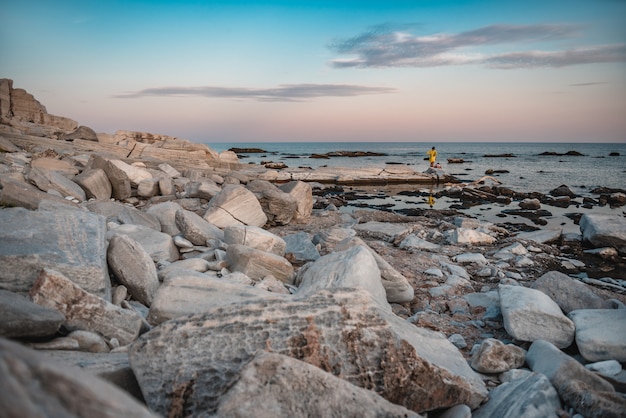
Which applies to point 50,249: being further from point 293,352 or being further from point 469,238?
point 469,238

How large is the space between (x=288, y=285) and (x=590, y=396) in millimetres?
3806

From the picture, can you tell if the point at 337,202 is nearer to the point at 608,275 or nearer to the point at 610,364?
the point at 608,275

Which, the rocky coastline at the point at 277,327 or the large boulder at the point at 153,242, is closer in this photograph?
the rocky coastline at the point at 277,327

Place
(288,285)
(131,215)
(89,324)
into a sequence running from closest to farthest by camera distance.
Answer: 1. (89,324)
2. (288,285)
3. (131,215)

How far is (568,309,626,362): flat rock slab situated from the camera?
3.99 meters

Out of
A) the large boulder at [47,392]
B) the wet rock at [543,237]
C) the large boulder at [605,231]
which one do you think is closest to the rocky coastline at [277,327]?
the large boulder at [47,392]

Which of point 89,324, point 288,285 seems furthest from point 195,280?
point 288,285

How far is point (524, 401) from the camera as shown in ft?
9.54

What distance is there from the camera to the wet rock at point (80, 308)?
317cm

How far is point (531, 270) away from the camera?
26.6ft

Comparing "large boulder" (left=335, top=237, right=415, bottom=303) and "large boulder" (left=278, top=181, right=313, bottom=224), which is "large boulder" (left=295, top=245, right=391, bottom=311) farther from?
"large boulder" (left=278, top=181, right=313, bottom=224)

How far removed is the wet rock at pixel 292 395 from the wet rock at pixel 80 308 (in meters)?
1.58

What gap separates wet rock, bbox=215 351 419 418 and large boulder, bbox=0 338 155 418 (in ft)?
3.05

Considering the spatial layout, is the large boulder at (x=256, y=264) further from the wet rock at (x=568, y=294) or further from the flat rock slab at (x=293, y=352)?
the wet rock at (x=568, y=294)
